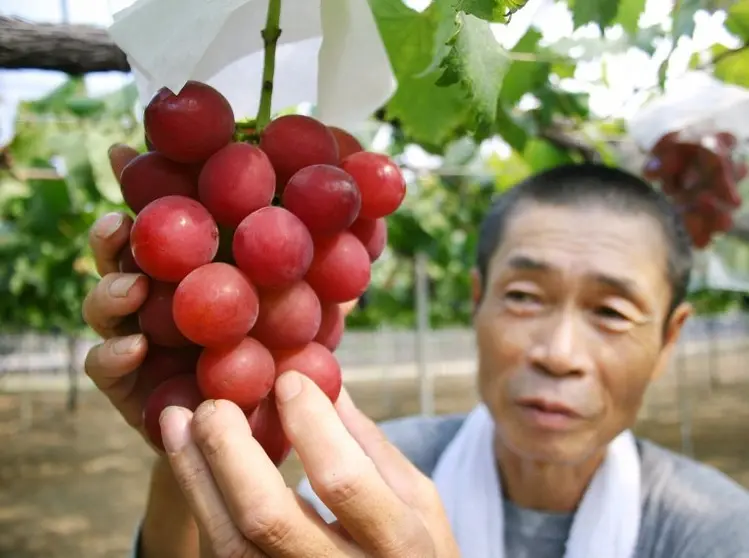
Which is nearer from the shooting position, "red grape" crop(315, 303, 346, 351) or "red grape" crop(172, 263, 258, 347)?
"red grape" crop(172, 263, 258, 347)

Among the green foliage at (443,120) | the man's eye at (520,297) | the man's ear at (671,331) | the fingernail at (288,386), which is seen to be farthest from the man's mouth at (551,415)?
the fingernail at (288,386)

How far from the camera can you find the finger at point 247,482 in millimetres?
534

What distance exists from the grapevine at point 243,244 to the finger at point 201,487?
0.11 feet

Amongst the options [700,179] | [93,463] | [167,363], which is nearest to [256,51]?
[167,363]

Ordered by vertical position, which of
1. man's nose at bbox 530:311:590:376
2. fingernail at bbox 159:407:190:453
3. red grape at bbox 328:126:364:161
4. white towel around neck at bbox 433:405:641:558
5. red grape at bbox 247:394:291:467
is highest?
red grape at bbox 328:126:364:161

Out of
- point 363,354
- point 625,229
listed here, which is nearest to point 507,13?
point 625,229

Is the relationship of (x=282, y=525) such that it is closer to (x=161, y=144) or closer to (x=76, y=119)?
(x=161, y=144)

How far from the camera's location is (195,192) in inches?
25.1

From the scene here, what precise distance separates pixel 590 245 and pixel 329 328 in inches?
26.8

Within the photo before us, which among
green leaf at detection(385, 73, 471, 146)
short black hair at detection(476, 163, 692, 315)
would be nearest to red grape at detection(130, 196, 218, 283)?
green leaf at detection(385, 73, 471, 146)

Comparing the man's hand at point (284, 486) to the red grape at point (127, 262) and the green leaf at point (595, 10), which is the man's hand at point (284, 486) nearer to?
the red grape at point (127, 262)

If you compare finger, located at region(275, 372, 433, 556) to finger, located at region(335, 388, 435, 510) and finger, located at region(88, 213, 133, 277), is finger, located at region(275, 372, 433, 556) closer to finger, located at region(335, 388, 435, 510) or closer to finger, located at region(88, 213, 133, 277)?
finger, located at region(335, 388, 435, 510)

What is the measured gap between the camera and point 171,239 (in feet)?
1.82

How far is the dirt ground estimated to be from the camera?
18.1 feet
